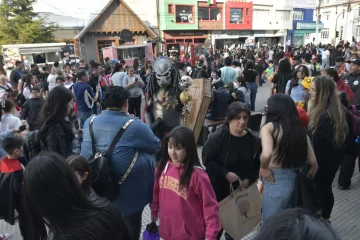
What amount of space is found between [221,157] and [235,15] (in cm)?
3481

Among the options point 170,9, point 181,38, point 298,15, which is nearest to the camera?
point 170,9

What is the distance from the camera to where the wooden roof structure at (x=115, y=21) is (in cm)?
2412

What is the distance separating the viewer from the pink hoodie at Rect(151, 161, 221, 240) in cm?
201

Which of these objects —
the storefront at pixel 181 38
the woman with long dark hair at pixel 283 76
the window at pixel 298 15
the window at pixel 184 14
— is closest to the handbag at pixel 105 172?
the woman with long dark hair at pixel 283 76

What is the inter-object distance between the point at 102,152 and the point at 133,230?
0.83 m

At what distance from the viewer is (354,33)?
44.9 m

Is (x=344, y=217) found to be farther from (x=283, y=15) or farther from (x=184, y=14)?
(x=283, y=15)

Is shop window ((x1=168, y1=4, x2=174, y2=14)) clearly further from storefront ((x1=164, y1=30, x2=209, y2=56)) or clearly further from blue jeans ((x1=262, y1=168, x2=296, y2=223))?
blue jeans ((x1=262, y1=168, x2=296, y2=223))

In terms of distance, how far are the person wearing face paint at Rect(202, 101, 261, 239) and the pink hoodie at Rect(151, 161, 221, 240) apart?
48cm

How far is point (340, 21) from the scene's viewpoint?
146ft

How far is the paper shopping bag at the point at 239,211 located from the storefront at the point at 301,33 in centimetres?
4241

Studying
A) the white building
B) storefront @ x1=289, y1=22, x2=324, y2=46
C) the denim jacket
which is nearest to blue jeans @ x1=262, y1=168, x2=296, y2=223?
the denim jacket

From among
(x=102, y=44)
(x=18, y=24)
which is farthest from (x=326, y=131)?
(x=102, y=44)

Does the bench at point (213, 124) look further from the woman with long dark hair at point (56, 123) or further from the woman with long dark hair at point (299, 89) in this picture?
the woman with long dark hair at point (56, 123)
